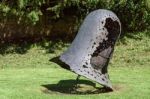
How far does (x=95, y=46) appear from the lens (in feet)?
39.8

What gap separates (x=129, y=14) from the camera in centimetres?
2266

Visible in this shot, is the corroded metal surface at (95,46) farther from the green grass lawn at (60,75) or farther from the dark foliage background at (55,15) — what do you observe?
the dark foliage background at (55,15)

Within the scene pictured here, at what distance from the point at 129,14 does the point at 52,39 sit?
3.59 metres

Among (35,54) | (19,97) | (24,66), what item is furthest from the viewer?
(35,54)

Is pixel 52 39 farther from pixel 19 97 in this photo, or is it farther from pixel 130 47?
pixel 19 97

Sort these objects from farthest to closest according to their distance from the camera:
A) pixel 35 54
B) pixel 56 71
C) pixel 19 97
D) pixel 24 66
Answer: pixel 35 54
pixel 24 66
pixel 56 71
pixel 19 97

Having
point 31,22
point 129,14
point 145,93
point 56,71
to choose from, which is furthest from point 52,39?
point 145,93

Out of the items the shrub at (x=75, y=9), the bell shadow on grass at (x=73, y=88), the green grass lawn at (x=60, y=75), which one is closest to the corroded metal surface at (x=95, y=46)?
the green grass lawn at (x=60, y=75)

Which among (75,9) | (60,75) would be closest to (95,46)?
(60,75)

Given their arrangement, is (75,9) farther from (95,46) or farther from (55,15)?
(95,46)

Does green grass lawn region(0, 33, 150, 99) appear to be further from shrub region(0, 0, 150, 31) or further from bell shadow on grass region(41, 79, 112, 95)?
shrub region(0, 0, 150, 31)

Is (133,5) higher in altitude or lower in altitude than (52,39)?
higher

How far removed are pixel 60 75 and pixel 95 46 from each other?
431 cm

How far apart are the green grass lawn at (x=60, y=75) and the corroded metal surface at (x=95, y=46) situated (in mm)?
660
